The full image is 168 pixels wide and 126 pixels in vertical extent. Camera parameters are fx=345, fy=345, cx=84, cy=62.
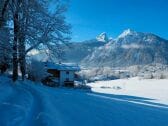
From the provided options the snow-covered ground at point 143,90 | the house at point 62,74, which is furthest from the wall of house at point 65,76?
the snow-covered ground at point 143,90

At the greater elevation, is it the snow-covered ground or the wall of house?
the wall of house

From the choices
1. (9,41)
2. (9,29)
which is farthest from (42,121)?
(9,29)

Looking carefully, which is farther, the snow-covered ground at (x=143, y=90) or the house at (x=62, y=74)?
the house at (x=62, y=74)

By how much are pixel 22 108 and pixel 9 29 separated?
7.33 metres

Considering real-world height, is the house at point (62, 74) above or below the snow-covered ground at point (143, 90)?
above

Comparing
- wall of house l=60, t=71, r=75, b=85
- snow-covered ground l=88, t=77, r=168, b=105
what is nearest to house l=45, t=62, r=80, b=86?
wall of house l=60, t=71, r=75, b=85

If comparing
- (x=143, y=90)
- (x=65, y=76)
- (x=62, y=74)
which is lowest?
(x=143, y=90)

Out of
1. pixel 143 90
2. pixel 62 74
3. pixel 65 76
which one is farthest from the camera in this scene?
pixel 143 90

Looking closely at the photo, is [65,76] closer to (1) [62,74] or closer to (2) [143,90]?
(1) [62,74]

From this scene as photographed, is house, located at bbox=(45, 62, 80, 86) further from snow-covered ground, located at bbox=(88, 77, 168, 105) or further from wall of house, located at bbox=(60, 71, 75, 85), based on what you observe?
snow-covered ground, located at bbox=(88, 77, 168, 105)

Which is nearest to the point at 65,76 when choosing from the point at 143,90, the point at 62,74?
the point at 62,74

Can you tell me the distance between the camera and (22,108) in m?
12.5

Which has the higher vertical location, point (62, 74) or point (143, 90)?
point (62, 74)

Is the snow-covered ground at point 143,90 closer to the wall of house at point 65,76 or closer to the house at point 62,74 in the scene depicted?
the house at point 62,74
